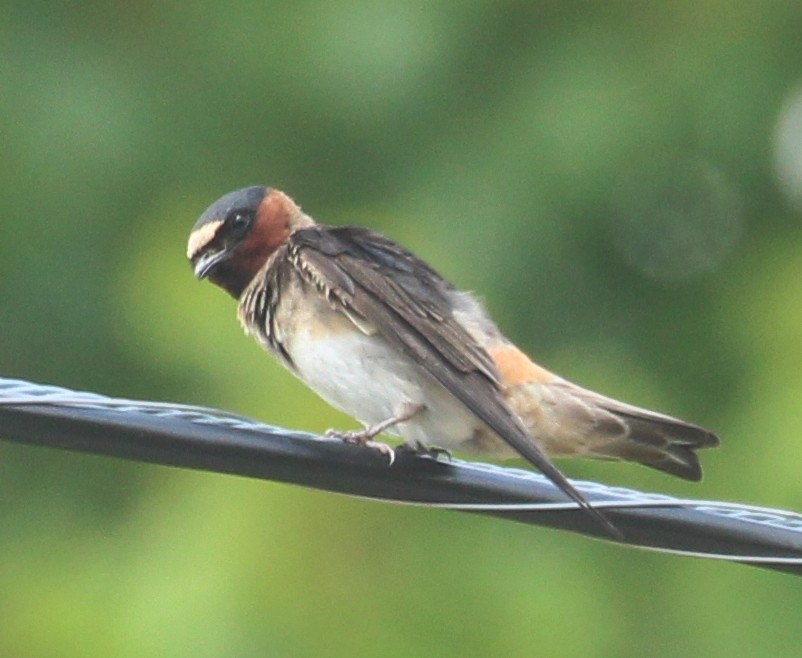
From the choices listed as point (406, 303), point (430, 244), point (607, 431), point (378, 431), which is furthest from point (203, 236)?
point (430, 244)

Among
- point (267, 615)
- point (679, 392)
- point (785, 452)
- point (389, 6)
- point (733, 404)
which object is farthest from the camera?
point (389, 6)

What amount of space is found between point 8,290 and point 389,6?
203 cm

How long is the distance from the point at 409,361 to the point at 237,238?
67 cm

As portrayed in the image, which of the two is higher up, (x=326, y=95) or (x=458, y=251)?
(x=326, y=95)

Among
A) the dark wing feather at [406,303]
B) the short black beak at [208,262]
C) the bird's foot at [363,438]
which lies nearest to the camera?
the bird's foot at [363,438]

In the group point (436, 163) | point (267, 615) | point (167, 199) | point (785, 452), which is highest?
point (436, 163)

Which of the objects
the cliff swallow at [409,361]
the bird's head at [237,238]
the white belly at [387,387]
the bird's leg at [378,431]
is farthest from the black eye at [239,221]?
the bird's leg at [378,431]

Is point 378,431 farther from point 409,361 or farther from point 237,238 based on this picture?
point 237,238

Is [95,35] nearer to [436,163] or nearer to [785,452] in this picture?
[436,163]

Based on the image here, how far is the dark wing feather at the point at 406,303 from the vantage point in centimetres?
402

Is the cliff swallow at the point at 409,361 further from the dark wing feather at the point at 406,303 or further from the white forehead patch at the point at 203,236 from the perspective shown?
the white forehead patch at the point at 203,236

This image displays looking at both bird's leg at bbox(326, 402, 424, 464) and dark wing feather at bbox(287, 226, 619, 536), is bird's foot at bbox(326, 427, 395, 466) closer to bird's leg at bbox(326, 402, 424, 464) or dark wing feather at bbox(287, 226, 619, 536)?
bird's leg at bbox(326, 402, 424, 464)

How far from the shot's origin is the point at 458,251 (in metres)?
7.14

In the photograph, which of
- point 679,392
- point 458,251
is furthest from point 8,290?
point 679,392
